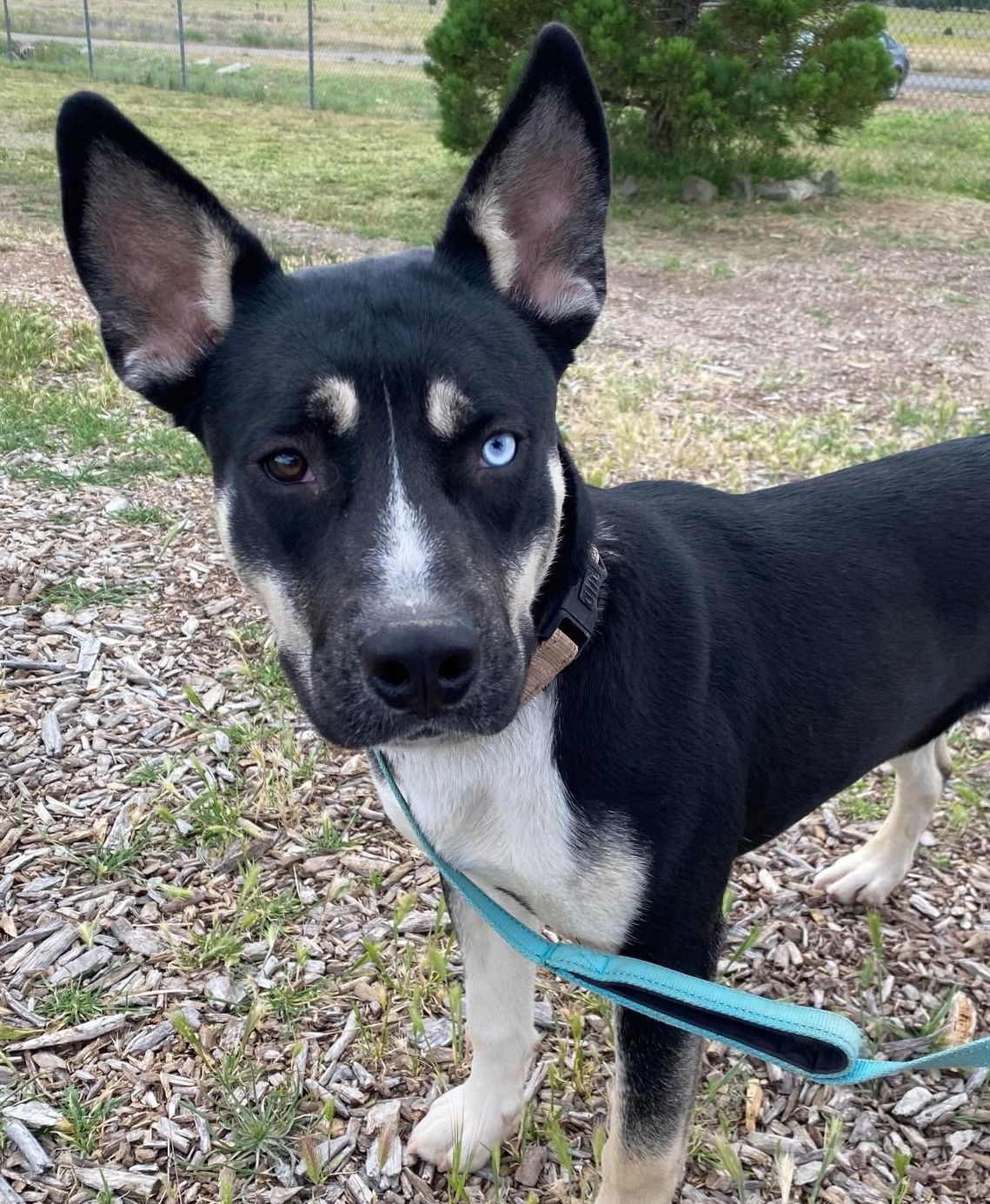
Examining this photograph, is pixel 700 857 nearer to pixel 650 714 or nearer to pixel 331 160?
pixel 650 714

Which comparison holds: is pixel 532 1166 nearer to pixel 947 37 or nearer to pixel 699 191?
pixel 699 191

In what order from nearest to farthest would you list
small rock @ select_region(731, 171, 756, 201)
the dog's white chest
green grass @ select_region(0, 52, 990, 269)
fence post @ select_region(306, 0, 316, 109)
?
the dog's white chest
green grass @ select_region(0, 52, 990, 269)
small rock @ select_region(731, 171, 756, 201)
fence post @ select_region(306, 0, 316, 109)

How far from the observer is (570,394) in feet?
24.0

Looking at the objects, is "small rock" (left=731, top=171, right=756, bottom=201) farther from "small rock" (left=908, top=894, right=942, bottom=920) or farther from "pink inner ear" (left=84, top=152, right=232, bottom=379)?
"pink inner ear" (left=84, top=152, right=232, bottom=379)

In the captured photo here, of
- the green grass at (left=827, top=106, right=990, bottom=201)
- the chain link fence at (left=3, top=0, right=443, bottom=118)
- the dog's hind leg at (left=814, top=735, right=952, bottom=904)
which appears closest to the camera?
the dog's hind leg at (left=814, top=735, right=952, bottom=904)

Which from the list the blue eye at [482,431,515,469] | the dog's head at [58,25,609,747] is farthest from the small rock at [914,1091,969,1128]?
the blue eye at [482,431,515,469]

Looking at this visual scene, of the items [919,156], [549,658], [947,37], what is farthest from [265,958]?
[947,37]

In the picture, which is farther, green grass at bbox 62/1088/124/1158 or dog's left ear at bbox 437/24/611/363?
green grass at bbox 62/1088/124/1158

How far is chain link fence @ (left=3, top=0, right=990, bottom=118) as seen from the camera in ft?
71.8

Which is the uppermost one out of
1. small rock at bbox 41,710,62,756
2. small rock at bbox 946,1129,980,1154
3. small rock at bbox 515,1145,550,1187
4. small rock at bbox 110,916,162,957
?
small rock at bbox 946,1129,980,1154

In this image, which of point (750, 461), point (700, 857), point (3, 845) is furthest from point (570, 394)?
point (700, 857)

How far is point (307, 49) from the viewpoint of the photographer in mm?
29547

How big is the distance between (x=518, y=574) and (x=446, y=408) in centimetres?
38

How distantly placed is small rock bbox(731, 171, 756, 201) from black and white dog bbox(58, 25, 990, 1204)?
40.2 ft
